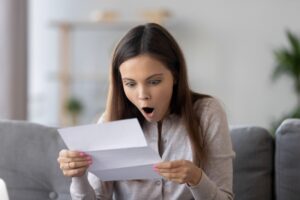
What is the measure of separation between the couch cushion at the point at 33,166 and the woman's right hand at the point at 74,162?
0.36m

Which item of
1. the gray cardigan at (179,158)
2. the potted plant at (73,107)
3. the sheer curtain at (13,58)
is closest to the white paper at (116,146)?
the gray cardigan at (179,158)

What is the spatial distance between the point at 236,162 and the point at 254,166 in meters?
0.05

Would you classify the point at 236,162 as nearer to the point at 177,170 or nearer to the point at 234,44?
the point at 177,170

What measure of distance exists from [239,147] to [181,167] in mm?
438

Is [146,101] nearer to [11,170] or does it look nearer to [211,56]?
[11,170]

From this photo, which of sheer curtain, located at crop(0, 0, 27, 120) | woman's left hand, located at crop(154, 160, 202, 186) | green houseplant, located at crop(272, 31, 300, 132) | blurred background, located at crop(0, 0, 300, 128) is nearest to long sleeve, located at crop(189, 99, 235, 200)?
woman's left hand, located at crop(154, 160, 202, 186)

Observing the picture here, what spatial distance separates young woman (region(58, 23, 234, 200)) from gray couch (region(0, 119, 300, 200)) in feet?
0.66

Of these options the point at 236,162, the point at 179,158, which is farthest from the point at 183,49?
the point at 179,158

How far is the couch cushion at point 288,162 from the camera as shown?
1612mm

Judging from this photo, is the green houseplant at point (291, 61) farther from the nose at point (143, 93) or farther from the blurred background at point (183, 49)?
the nose at point (143, 93)

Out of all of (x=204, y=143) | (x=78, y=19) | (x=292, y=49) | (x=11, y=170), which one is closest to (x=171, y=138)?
(x=204, y=143)

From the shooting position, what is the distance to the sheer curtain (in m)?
3.64

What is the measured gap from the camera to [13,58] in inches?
145

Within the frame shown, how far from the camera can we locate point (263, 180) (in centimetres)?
166
